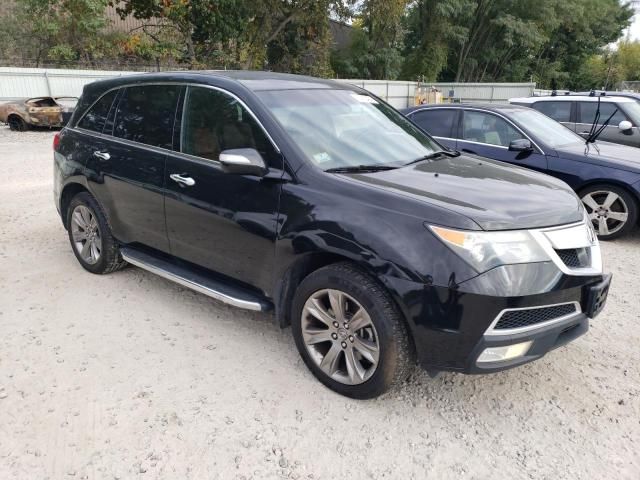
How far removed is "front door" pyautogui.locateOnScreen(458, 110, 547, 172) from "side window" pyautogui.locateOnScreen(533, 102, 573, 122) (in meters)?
2.83

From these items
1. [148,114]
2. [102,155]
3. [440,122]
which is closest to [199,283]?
[148,114]

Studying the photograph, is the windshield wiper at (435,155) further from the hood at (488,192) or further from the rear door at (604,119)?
the rear door at (604,119)

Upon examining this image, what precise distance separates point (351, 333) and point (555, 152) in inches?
178

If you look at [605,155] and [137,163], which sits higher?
[137,163]

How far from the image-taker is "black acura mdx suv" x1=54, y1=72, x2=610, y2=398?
2547mm

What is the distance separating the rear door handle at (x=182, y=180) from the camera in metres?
3.54

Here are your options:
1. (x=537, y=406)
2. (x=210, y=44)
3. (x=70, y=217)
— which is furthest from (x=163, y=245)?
(x=210, y=44)

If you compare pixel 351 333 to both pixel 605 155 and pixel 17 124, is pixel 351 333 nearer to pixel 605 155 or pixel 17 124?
pixel 605 155

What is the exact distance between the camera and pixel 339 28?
39.1 metres

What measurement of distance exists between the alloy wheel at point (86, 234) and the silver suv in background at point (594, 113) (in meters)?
7.63

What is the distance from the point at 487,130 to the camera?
22.2 feet

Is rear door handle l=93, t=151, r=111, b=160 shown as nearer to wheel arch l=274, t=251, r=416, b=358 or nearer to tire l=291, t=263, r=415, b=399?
wheel arch l=274, t=251, r=416, b=358

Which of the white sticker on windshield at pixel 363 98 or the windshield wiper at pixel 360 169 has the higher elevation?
the white sticker on windshield at pixel 363 98

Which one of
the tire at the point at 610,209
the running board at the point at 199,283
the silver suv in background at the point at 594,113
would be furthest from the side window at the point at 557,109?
the running board at the point at 199,283
